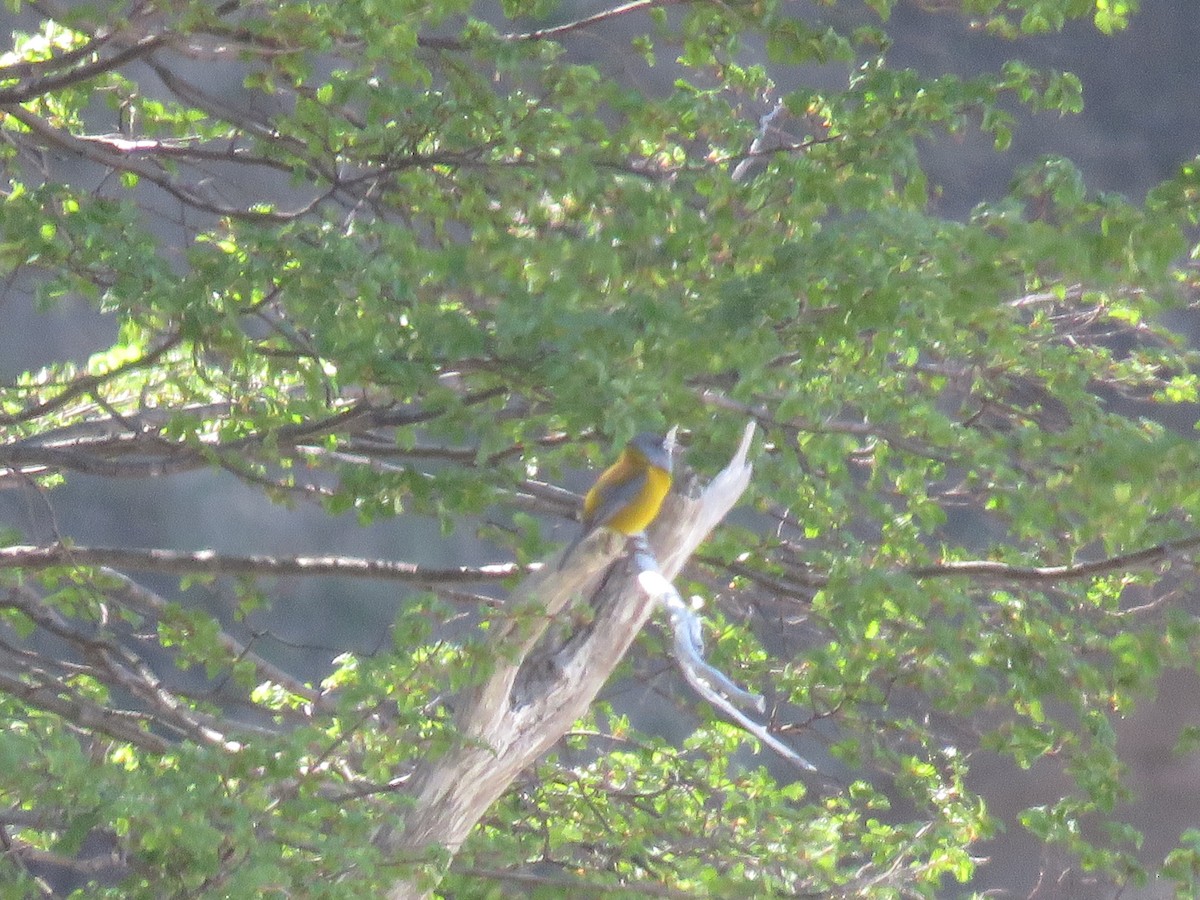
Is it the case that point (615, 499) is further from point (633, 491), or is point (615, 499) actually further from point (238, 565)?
point (238, 565)

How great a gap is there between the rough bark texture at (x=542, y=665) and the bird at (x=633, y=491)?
2.4 inches

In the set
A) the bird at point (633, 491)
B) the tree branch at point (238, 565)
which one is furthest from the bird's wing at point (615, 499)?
the tree branch at point (238, 565)

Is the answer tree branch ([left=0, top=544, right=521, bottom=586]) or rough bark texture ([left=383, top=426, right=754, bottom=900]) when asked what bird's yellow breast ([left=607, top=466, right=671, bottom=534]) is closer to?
rough bark texture ([left=383, top=426, right=754, bottom=900])

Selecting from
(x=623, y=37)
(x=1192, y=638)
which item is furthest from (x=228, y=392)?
(x=623, y=37)

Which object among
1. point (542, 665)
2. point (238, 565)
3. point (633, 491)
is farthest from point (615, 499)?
point (238, 565)

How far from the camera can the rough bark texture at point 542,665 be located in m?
3.46

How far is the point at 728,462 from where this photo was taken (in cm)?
368

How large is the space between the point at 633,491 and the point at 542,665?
1.69 feet

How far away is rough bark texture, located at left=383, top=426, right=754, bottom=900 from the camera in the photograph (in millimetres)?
3455

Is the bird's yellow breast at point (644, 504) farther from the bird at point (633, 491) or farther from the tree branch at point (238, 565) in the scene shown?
the tree branch at point (238, 565)

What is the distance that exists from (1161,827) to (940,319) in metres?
6.66

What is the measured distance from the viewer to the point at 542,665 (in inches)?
143

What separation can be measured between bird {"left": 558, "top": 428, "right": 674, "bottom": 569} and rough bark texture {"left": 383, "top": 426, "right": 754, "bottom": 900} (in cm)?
6

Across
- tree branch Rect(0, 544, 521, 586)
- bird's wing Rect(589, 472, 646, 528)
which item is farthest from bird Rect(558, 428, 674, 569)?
tree branch Rect(0, 544, 521, 586)
